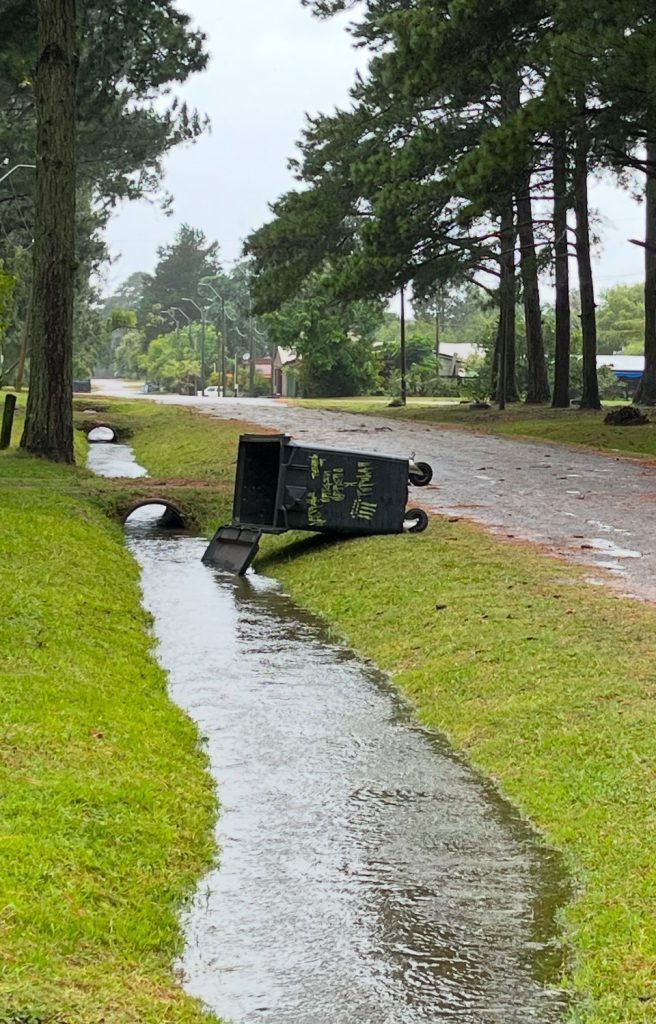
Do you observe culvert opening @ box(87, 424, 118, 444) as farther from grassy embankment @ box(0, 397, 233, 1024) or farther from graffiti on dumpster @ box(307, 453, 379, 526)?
grassy embankment @ box(0, 397, 233, 1024)

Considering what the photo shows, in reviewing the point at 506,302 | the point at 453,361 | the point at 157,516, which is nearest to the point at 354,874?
the point at 157,516

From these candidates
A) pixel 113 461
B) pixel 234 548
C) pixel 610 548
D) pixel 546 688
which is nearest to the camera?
pixel 546 688

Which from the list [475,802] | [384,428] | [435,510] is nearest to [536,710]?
[475,802]

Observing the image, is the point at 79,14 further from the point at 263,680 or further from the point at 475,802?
the point at 475,802

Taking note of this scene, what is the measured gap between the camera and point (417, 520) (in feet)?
52.3

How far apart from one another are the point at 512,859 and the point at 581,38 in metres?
17.1

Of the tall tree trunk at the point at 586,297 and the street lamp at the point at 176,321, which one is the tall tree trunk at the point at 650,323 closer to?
the tall tree trunk at the point at 586,297

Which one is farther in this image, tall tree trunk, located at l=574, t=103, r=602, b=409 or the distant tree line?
tall tree trunk, located at l=574, t=103, r=602, b=409

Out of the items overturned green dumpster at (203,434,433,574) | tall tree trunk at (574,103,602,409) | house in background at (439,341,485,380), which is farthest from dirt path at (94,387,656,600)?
house in background at (439,341,485,380)

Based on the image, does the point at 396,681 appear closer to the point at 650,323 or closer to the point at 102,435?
the point at 650,323

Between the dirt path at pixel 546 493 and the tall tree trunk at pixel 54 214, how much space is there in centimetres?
654

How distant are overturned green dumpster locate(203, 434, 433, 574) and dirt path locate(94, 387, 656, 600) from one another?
132cm

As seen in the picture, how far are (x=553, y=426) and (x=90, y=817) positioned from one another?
27.9m

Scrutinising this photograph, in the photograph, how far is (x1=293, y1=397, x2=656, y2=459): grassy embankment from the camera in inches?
1111
